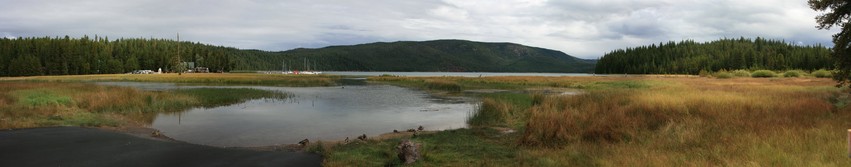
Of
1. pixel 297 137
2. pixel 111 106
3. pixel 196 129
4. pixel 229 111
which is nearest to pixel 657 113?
pixel 297 137

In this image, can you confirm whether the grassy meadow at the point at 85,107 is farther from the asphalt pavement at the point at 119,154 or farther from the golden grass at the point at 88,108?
the asphalt pavement at the point at 119,154

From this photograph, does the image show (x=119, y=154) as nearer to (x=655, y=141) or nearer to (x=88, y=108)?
(x=655, y=141)

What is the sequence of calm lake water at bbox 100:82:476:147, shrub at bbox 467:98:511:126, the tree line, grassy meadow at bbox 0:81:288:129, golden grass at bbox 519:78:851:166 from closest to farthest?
golden grass at bbox 519:78:851:166 < calm lake water at bbox 100:82:476:147 < grassy meadow at bbox 0:81:288:129 < shrub at bbox 467:98:511:126 < the tree line

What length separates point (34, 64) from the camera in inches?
4469

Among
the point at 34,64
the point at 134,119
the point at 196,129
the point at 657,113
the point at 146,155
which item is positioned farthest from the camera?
the point at 34,64

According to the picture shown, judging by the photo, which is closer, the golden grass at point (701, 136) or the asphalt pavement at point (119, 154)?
the golden grass at point (701, 136)

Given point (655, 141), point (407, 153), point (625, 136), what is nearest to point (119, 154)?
point (407, 153)

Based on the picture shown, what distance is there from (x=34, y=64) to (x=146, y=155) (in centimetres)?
13363

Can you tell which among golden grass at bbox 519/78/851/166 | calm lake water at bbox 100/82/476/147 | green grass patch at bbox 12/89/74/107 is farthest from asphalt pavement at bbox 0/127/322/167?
green grass patch at bbox 12/89/74/107

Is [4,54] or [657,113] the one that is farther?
[4,54]

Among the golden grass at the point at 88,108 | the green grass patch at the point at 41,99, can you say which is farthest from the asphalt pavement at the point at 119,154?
the green grass patch at the point at 41,99

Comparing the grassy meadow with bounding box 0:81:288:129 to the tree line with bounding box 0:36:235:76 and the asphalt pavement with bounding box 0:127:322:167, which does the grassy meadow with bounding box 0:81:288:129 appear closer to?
the asphalt pavement with bounding box 0:127:322:167

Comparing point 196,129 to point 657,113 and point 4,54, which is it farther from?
point 4,54

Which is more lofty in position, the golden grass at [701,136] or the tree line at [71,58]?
the tree line at [71,58]
